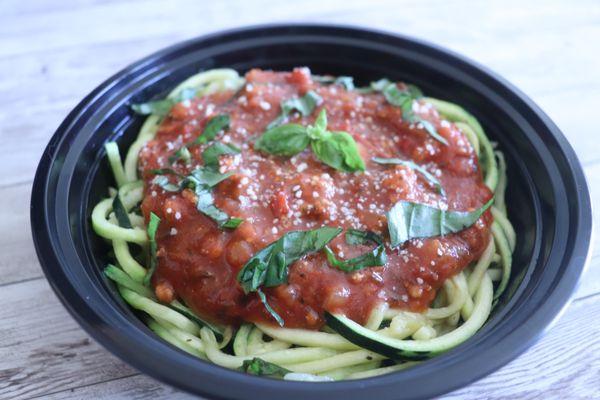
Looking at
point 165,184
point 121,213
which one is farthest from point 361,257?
point 121,213

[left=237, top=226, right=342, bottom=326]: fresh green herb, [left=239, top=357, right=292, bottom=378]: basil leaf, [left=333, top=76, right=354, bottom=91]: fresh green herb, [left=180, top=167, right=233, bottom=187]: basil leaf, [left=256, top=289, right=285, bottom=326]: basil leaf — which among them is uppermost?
[left=333, top=76, right=354, bottom=91]: fresh green herb

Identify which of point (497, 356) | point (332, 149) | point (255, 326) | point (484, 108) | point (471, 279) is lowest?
point (255, 326)

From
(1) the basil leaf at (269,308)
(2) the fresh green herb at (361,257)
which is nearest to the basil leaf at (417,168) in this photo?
(2) the fresh green herb at (361,257)

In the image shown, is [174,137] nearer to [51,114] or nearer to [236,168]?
[236,168]

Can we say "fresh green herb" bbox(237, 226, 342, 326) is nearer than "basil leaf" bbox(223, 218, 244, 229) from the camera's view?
Yes

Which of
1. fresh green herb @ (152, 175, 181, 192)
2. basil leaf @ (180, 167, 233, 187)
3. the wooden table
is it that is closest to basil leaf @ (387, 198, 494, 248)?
the wooden table

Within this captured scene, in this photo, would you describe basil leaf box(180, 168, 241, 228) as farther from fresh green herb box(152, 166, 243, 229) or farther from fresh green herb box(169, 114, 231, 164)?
fresh green herb box(169, 114, 231, 164)

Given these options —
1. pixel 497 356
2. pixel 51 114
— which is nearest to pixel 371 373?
pixel 497 356
